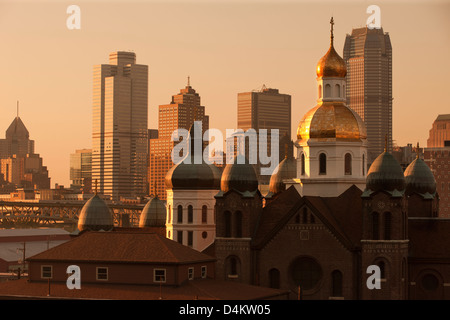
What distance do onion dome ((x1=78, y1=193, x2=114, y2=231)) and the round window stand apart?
26087 mm

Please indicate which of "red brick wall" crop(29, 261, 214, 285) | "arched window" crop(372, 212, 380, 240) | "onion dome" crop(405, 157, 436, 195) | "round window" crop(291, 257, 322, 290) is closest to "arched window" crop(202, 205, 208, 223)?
"onion dome" crop(405, 157, 436, 195)

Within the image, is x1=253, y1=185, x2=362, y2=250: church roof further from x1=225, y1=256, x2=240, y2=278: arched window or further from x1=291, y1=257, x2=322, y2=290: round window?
x1=291, y1=257, x2=322, y2=290: round window

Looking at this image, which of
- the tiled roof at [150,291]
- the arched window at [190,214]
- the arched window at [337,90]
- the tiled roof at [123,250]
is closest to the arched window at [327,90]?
the arched window at [337,90]

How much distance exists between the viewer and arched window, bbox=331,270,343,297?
10512 centimetres

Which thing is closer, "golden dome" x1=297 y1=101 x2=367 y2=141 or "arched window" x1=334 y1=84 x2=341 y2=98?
"golden dome" x1=297 y1=101 x2=367 y2=141

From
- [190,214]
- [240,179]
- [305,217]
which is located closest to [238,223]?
[240,179]

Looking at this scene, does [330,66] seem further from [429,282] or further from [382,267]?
[429,282]

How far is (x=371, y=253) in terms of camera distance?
10238cm

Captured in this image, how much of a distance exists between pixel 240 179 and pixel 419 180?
21.3m

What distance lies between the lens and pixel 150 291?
97.7m

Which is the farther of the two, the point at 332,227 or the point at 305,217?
the point at 305,217

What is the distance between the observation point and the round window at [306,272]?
106312 millimetres
